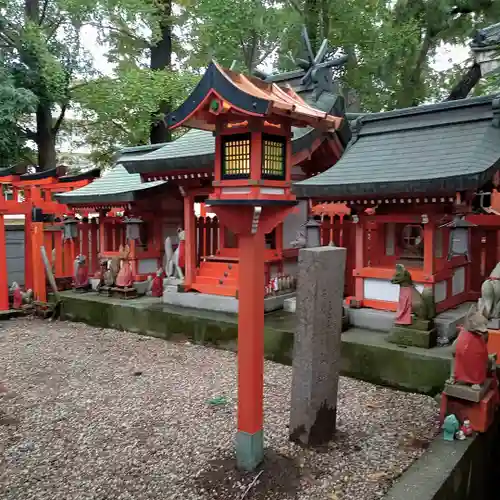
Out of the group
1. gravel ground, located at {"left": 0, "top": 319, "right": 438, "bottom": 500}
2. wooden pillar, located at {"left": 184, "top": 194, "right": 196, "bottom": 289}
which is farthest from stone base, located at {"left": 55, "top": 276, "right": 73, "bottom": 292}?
gravel ground, located at {"left": 0, "top": 319, "right": 438, "bottom": 500}

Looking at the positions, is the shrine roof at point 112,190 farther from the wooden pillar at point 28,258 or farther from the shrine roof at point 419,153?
the shrine roof at point 419,153

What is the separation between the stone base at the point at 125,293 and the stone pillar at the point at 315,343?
6956mm

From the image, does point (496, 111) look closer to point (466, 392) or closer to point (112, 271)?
point (466, 392)

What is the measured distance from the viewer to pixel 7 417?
6.00 meters

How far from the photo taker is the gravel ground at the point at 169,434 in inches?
173

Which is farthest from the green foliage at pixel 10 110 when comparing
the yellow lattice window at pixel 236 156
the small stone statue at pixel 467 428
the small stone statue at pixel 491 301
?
the small stone statue at pixel 467 428

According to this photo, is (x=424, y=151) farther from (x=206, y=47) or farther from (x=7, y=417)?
(x=206, y=47)

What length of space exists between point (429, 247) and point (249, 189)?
4292 mm

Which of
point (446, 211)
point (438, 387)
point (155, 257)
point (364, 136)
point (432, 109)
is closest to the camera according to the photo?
point (438, 387)

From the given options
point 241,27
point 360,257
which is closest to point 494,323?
point 360,257

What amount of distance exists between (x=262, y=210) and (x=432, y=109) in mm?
5623

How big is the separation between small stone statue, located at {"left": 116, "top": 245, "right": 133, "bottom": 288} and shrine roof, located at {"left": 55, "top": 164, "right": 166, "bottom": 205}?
4.28 ft

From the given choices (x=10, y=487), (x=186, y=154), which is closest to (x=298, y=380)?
(x=10, y=487)

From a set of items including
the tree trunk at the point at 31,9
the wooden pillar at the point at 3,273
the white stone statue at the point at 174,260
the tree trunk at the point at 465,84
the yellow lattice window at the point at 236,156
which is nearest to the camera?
the yellow lattice window at the point at 236,156
